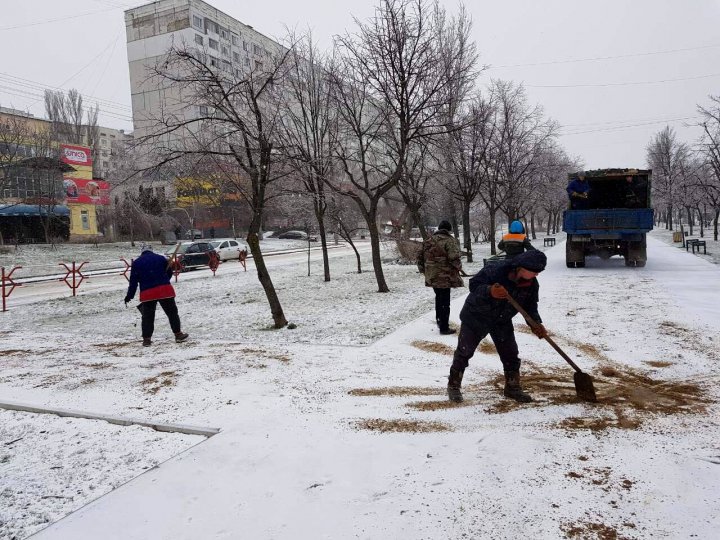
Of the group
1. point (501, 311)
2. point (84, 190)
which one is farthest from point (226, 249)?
point (501, 311)

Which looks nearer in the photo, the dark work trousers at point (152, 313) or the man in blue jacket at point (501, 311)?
the man in blue jacket at point (501, 311)

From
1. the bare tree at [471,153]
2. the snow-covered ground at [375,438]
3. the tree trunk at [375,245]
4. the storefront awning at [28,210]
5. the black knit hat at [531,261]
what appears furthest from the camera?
the storefront awning at [28,210]

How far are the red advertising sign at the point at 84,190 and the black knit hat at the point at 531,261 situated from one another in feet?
138

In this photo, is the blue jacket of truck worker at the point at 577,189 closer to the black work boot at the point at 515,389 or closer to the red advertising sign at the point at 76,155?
the black work boot at the point at 515,389

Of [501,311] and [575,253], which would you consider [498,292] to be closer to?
[501,311]

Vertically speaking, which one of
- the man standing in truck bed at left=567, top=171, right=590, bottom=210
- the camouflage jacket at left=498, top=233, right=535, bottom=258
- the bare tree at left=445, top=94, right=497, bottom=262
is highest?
the bare tree at left=445, top=94, right=497, bottom=262

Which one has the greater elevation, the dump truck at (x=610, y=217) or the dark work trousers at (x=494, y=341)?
the dump truck at (x=610, y=217)

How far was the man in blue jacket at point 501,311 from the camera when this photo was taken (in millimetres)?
4203

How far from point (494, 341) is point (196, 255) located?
2392cm

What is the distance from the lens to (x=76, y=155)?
132ft

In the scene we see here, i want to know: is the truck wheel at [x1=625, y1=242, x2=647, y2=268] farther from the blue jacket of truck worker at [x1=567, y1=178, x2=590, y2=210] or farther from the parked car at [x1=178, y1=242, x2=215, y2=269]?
the parked car at [x1=178, y1=242, x2=215, y2=269]

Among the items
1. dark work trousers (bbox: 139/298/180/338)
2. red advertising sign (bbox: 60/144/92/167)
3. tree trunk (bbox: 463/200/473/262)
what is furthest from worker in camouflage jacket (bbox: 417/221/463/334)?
red advertising sign (bbox: 60/144/92/167)

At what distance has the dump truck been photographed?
15.0 metres

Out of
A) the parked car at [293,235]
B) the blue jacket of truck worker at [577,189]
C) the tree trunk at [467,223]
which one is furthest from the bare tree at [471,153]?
the parked car at [293,235]
